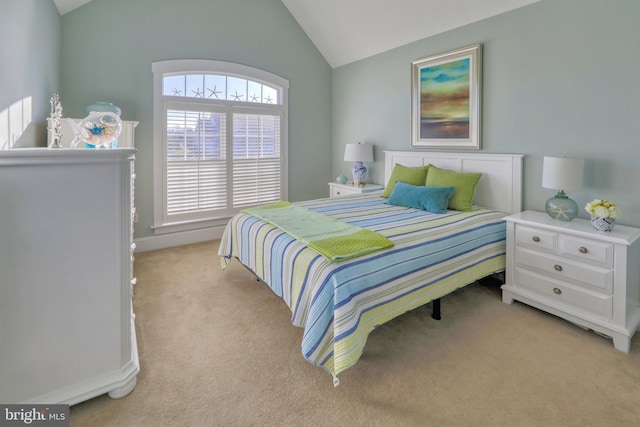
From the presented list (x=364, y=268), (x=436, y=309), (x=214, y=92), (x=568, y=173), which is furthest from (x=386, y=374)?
(x=214, y=92)

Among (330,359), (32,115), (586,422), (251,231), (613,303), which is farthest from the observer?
(251,231)

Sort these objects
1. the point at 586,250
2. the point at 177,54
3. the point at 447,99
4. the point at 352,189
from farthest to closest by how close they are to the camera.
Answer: the point at 352,189
the point at 177,54
the point at 447,99
the point at 586,250

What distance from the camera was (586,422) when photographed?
5.08 ft

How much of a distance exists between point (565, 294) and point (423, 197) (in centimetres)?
134

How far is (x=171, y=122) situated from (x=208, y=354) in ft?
10.0

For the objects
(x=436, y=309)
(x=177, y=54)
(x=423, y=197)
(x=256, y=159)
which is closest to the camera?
(x=436, y=309)

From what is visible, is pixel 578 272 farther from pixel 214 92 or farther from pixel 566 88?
pixel 214 92

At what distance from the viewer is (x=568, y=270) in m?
2.36

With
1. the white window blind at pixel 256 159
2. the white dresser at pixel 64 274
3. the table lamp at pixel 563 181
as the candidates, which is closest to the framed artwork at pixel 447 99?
the table lamp at pixel 563 181

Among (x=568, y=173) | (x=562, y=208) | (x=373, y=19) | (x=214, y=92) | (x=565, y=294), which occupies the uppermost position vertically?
(x=373, y=19)

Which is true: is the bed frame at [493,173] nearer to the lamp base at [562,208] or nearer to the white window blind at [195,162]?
the lamp base at [562,208]

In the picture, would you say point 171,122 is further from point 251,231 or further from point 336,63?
point 336,63

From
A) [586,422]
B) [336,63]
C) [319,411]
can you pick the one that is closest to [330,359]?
[319,411]

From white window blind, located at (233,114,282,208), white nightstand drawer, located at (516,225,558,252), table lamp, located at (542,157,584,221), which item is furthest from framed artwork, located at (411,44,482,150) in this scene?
white window blind, located at (233,114,282,208)
